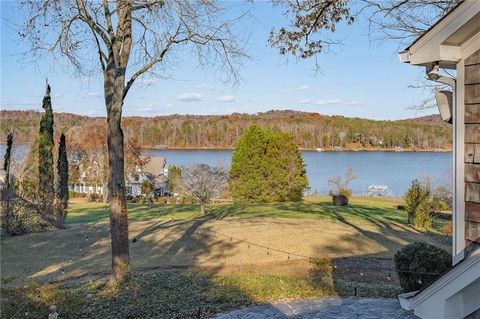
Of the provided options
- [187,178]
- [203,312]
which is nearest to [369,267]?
[203,312]

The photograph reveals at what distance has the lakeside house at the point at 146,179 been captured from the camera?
1580 inches

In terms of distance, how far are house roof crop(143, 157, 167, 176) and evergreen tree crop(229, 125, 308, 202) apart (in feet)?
66.5

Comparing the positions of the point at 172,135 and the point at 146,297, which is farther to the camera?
the point at 172,135

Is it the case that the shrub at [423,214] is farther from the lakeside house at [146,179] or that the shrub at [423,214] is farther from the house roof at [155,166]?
the house roof at [155,166]

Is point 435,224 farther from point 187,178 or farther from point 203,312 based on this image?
point 203,312

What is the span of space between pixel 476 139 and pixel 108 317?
4.89 m

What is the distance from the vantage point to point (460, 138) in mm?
2863

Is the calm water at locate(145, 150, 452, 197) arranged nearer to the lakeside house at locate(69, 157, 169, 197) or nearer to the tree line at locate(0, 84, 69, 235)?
the lakeside house at locate(69, 157, 169, 197)

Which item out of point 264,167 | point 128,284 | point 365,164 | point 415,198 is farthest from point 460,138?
point 365,164

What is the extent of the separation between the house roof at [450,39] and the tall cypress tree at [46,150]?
616 inches

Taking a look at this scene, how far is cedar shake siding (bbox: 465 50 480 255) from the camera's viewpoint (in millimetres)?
2723

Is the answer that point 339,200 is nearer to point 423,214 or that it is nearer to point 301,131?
point 423,214

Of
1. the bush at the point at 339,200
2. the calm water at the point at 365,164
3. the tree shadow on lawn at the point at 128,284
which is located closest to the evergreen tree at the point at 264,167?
the bush at the point at 339,200

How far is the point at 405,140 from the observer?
2475 inches
